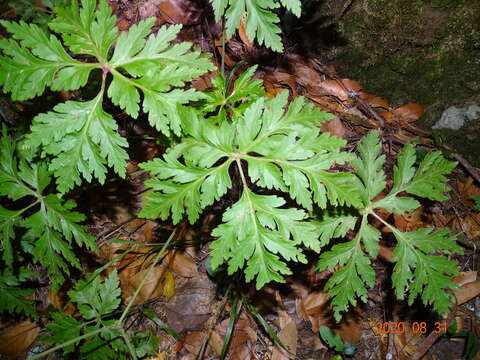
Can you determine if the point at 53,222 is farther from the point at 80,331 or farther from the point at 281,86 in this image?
the point at 281,86

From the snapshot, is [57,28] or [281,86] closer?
[57,28]

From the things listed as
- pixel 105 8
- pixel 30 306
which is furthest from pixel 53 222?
pixel 105 8

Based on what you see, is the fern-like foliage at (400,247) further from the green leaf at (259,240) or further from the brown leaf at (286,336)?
the brown leaf at (286,336)

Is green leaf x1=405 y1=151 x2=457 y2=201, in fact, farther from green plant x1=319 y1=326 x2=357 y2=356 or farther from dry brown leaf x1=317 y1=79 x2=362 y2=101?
green plant x1=319 y1=326 x2=357 y2=356

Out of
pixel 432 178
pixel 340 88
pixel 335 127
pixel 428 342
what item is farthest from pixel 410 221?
pixel 340 88

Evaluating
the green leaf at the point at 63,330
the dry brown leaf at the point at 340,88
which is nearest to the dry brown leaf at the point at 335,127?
the dry brown leaf at the point at 340,88

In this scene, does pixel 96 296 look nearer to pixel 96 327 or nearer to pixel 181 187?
pixel 96 327
